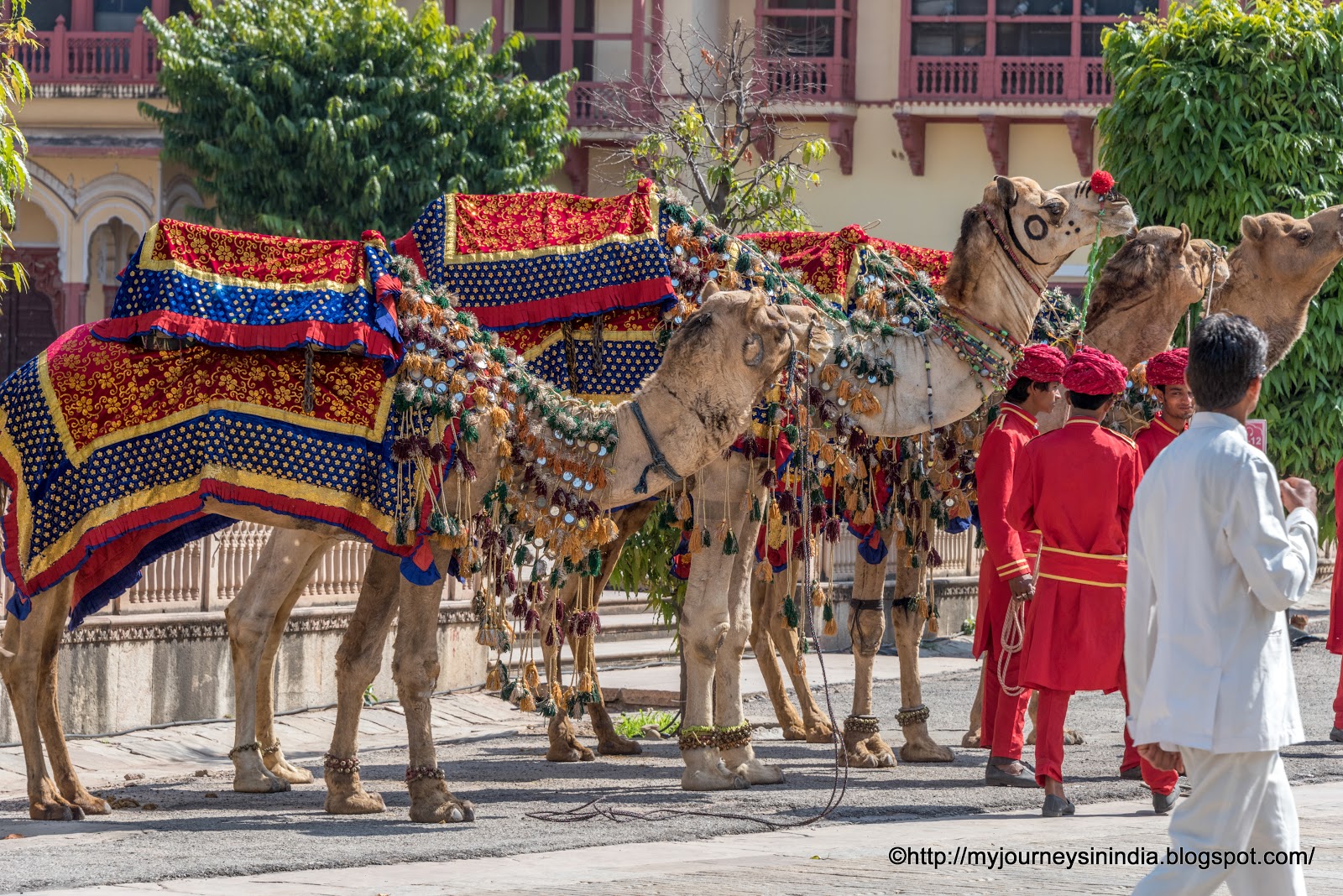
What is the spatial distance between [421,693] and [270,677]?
181cm

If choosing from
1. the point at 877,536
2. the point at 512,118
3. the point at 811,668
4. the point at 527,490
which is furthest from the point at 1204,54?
the point at 512,118

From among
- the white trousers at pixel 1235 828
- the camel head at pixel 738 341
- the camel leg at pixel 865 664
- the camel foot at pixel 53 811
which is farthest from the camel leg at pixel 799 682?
the white trousers at pixel 1235 828

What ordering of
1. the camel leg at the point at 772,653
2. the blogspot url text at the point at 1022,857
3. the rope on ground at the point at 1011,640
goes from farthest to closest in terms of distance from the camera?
1. the camel leg at the point at 772,653
2. the rope on ground at the point at 1011,640
3. the blogspot url text at the point at 1022,857

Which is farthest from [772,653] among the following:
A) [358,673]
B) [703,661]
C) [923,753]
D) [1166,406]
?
[358,673]

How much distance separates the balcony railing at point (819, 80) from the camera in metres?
31.6

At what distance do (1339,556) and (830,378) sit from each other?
10.7 feet

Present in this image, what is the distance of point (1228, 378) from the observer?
5184mm

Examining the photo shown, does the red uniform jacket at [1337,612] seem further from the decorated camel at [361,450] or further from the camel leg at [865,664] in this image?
the decorated camel at [361,450]

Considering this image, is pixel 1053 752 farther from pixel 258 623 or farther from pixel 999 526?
pixel 258 623

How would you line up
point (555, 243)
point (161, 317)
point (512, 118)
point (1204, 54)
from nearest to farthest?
point (161, 317)
point (555, 243)
point (1204, 54)
point (512, 118)

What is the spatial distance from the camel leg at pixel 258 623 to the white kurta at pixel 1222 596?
5.28m

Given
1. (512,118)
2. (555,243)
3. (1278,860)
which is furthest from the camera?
(512,118)

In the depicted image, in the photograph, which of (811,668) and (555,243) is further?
(811,668)

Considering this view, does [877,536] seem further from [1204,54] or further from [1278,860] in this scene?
[1204,54]
